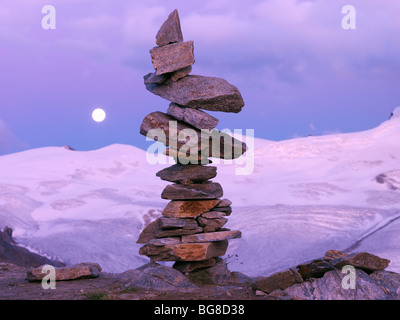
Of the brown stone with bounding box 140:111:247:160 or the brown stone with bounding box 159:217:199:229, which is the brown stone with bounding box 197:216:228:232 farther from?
the brown stone with bounding box 140:111:247:160

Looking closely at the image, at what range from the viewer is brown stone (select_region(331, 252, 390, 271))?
14109 millimetres

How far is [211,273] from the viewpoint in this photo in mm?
19047

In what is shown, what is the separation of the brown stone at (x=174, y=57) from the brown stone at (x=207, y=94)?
67 cm

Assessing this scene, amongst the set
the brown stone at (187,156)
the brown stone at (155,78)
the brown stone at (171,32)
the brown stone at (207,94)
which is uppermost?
the brown stone at (171,32)

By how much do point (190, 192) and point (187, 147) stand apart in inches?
73.7

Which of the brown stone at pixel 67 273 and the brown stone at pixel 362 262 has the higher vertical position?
the brown stone at pixel 362 262

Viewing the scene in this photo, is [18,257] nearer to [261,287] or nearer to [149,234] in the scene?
[149,234]

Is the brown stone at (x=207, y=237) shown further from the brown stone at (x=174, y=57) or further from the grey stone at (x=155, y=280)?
the brown stone at (x=174, y=57)

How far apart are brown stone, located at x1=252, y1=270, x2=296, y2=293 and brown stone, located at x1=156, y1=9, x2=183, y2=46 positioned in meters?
9.89

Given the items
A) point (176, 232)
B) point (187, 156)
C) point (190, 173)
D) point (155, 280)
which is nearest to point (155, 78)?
point (187, 156)

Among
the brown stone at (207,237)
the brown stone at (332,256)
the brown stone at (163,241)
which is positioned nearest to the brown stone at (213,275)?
the brown stone at (207,237)

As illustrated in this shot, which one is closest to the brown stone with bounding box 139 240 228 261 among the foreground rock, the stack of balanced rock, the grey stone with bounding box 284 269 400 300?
the stack of balanced rock

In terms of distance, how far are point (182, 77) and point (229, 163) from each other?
40024 millimetres

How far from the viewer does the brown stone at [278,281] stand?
14.0 meters
